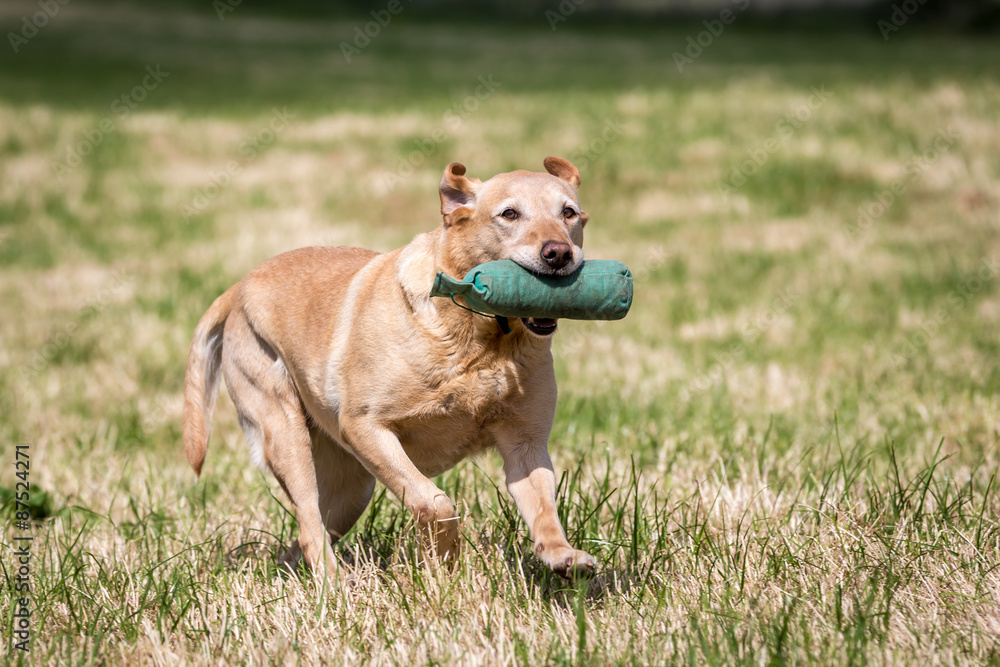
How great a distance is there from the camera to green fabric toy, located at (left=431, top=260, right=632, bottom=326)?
321 centimetres

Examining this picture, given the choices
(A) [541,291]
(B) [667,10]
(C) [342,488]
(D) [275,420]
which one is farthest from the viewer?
(B) [667,10]

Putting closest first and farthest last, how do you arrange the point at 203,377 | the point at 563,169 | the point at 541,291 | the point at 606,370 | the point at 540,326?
the point at 541,291 → the point at 540,326 → the point at 563,169 → the point at 203,377 → the point at 606,370

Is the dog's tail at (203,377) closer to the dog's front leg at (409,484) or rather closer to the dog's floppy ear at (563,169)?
the dog's front leg at (409,484)

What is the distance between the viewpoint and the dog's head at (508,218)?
3.45 metres

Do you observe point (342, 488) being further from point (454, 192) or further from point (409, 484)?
point (454, 192)

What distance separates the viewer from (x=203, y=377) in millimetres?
4664

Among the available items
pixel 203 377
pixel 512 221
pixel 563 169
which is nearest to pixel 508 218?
pixel 512 221

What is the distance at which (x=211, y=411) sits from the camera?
466cm

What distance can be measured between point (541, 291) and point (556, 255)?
0.47ft

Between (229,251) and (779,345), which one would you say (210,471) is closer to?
(779,345)

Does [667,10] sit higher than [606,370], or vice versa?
[667,10]

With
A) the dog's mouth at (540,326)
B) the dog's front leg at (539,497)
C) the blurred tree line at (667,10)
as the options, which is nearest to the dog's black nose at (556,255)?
the dog's mouth at (540,326)

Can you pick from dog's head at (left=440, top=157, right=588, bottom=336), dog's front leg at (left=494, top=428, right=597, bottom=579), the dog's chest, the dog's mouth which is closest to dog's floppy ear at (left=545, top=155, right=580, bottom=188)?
dog's head at (left=440, top=157, right=588, bottom=336)

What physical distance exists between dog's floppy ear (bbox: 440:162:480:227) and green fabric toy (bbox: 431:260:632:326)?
0.39m
